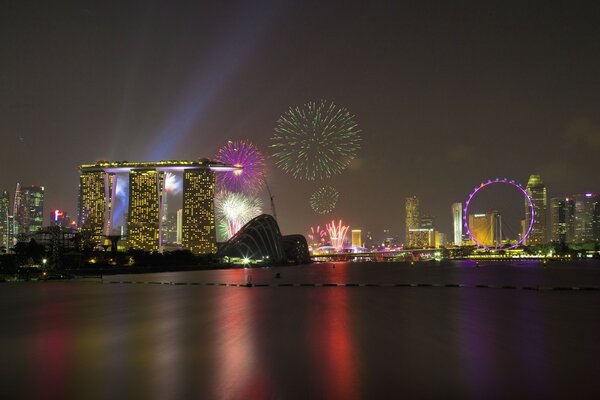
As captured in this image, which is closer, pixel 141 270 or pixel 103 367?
pixel 103 367

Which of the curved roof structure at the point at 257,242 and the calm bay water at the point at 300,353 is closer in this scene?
the calm bay water at the point at 300,353

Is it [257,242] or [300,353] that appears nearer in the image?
[300,353]

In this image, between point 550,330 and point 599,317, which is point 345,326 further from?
point 599,317

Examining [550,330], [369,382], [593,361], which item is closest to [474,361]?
[593,361]

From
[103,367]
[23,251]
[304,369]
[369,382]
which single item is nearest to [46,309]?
[103,367]

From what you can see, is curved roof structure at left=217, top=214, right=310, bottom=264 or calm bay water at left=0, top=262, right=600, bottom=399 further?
curved roof structure at left=217, top=214, right=310, bottom=264

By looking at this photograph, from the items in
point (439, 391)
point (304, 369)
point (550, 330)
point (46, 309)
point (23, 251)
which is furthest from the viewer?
point (23, 251)

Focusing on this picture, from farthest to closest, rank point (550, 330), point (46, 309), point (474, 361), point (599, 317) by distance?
point (46, 309)
point (599, 317)
point (550, 330)
point (474, 361)

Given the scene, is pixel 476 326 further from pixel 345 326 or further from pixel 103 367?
pixel 103 367

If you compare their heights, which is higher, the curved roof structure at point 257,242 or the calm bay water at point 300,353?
the curved roof structure at point 257,242

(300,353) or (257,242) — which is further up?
(257,242)

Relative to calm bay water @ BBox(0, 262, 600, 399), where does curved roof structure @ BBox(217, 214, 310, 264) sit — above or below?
above
